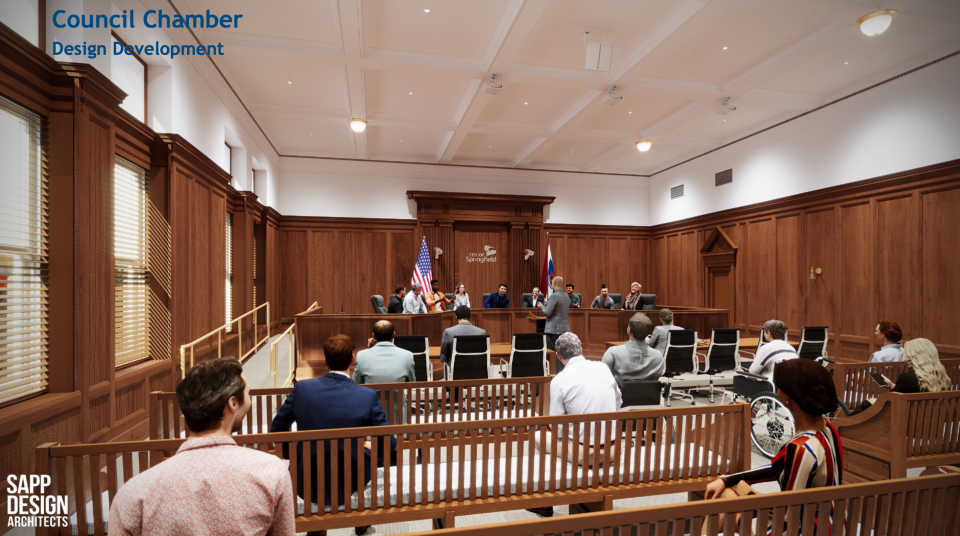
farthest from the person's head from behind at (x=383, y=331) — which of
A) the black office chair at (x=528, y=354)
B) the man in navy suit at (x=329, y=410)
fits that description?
the black office chair at (x=528, y=354)

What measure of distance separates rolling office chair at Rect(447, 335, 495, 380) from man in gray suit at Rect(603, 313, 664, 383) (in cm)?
166

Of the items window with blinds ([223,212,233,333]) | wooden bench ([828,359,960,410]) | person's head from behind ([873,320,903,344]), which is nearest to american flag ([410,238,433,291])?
window with blinds ([223,212,233,333])

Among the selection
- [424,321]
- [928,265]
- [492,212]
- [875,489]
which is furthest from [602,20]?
[492,212]

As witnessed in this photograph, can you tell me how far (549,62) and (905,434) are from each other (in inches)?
230

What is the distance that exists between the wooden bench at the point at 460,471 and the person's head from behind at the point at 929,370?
1635 mm

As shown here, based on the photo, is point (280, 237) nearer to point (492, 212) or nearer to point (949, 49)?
point (492, 212)

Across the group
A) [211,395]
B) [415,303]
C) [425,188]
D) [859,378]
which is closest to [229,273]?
[415,303]

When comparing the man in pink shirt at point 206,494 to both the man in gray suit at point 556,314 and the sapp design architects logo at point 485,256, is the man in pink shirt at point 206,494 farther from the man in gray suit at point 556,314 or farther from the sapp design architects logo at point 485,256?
the sapp design architects logo at point 485,256

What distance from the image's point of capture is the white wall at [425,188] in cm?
1151

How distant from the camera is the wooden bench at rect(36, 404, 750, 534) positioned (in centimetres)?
189

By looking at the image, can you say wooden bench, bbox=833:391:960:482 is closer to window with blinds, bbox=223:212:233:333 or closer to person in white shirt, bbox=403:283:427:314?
person in white shirt, bbox=403:283:427:314

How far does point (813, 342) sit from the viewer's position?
19.4ft

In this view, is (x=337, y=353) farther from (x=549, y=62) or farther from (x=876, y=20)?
(x=876, y=20)

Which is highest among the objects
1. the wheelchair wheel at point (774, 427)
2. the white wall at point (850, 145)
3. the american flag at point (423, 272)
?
the white wall at point (850, 145)
